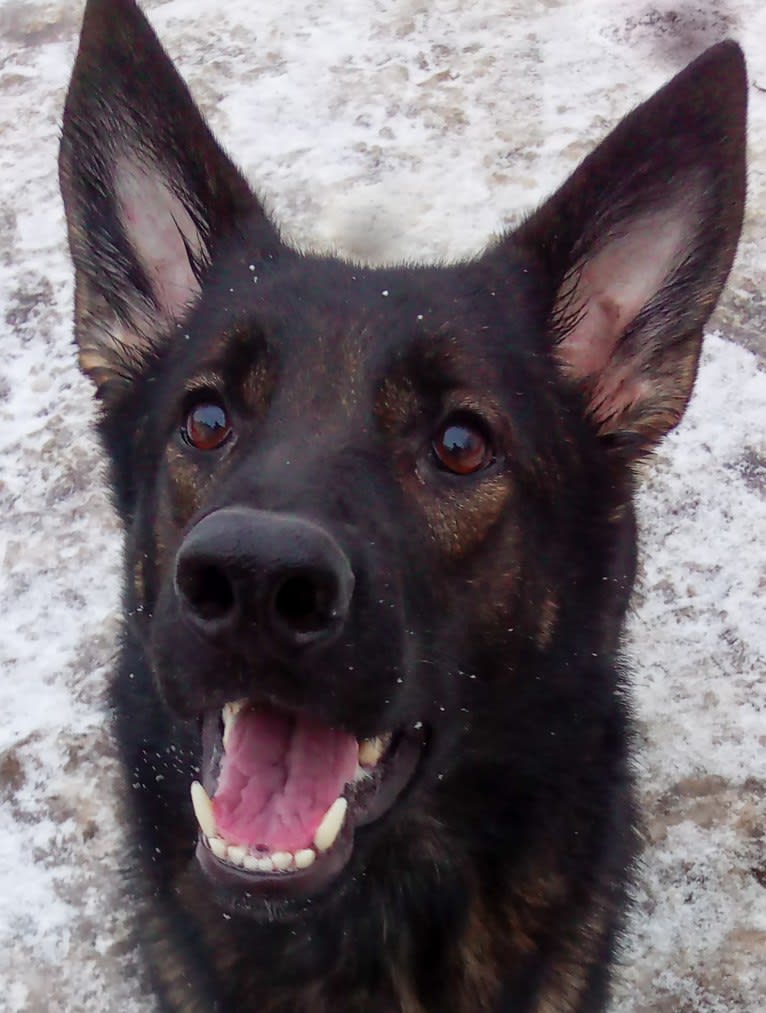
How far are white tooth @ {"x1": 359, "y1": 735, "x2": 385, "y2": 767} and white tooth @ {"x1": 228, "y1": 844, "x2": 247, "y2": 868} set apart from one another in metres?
0.30

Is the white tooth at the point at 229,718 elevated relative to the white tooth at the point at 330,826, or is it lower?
elevated

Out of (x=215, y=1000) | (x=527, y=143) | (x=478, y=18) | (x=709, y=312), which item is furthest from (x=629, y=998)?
(x=478, y=18)

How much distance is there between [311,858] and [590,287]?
4.68 feet

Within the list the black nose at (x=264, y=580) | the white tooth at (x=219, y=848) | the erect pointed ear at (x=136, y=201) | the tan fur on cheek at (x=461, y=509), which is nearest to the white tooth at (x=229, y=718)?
the white tooth at (x=219, y=848)

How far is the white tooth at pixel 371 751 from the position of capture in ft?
6.56

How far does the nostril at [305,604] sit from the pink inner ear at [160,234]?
118 cm

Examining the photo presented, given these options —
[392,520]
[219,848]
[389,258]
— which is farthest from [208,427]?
[389,258]

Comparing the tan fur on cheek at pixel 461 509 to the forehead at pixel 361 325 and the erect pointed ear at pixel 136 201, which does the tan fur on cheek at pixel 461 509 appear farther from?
the erect pointed ear at pixel 136 201

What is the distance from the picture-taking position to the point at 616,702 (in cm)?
259

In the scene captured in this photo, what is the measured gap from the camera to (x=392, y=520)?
1.93 meters

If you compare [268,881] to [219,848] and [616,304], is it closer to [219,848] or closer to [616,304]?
[219,848]

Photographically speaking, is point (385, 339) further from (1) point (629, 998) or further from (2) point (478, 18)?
(2) point (478, 18)

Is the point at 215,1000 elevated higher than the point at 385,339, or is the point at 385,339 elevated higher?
the point at 385,339

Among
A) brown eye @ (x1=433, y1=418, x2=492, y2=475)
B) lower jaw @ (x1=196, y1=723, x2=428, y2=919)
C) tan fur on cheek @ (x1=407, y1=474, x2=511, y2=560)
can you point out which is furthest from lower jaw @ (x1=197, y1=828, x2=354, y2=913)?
brown eye @ (x1=433, y1=418, x2=492, y2=475)
